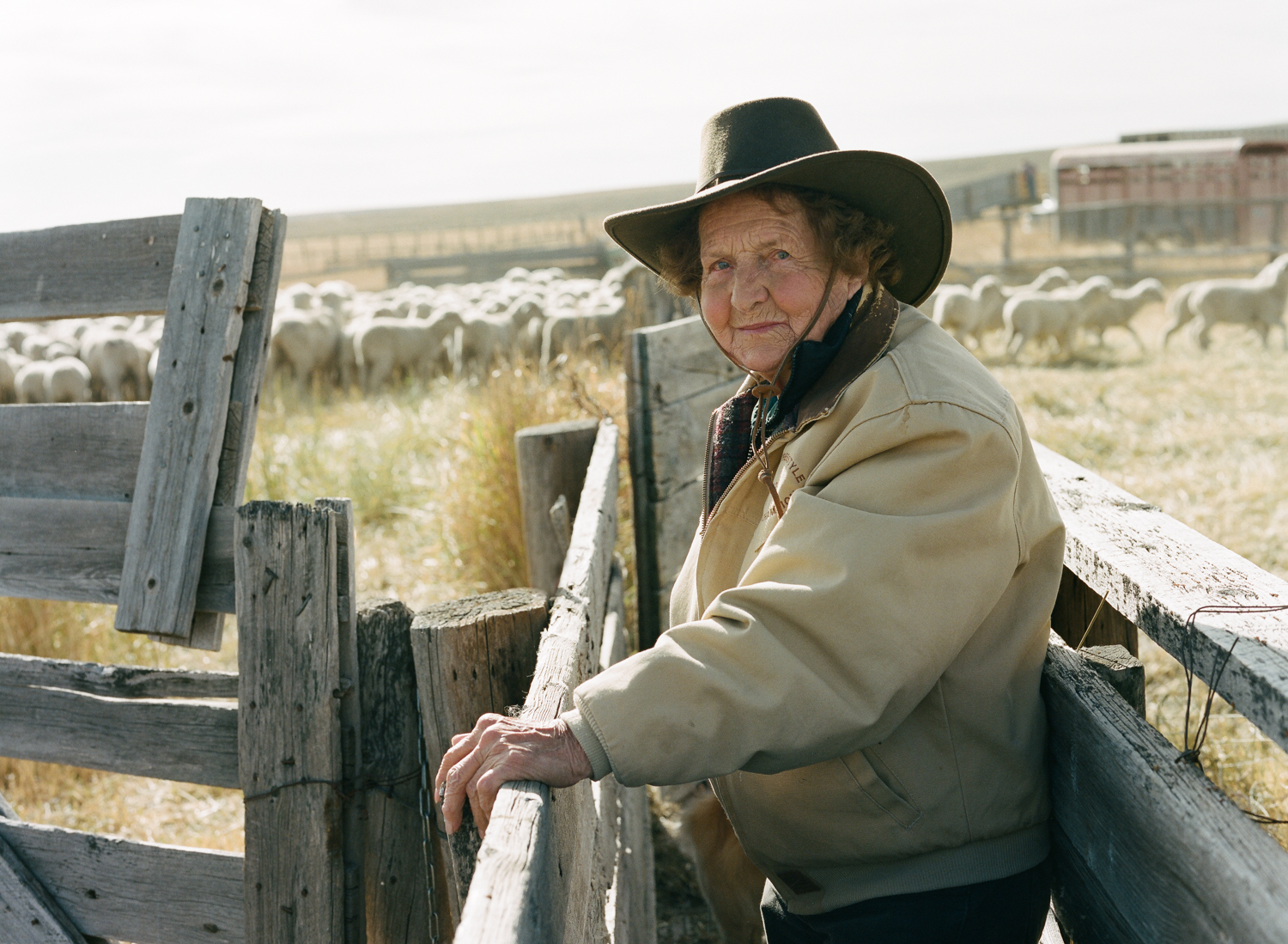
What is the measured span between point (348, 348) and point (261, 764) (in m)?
14.6

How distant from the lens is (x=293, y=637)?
7.75 ft

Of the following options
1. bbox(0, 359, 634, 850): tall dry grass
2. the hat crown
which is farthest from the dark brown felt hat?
bbox(0, 359, 634, 850): tall dry grass

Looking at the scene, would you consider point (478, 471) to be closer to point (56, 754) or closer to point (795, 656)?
point (56, 754)

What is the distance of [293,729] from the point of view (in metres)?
2.36

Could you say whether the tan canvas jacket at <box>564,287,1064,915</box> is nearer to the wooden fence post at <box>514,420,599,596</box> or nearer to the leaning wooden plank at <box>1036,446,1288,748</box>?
the leaning wooden plank at <box>1036,446,1288,748</box>

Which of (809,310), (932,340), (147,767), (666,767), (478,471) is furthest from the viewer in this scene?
(478,471)

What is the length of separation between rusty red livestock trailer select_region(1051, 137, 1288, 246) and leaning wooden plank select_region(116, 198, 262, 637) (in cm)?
2826

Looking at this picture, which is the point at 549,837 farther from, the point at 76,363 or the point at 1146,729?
the point at 76,363

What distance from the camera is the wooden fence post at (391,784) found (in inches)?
96.7

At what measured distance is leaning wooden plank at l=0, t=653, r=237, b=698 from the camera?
9.02 feet

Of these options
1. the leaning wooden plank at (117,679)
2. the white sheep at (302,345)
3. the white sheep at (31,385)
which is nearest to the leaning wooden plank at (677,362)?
the leaning wooden plank at (117,679)

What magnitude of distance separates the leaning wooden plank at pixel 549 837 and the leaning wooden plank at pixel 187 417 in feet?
3.36

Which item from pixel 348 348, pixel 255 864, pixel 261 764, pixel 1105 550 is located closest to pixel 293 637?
pixel 261 764

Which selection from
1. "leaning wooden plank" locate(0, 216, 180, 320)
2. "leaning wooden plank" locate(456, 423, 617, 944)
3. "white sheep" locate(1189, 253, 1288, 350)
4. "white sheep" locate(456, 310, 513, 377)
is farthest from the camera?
"white sheep" locate(1189, 253, 1288, 350)
